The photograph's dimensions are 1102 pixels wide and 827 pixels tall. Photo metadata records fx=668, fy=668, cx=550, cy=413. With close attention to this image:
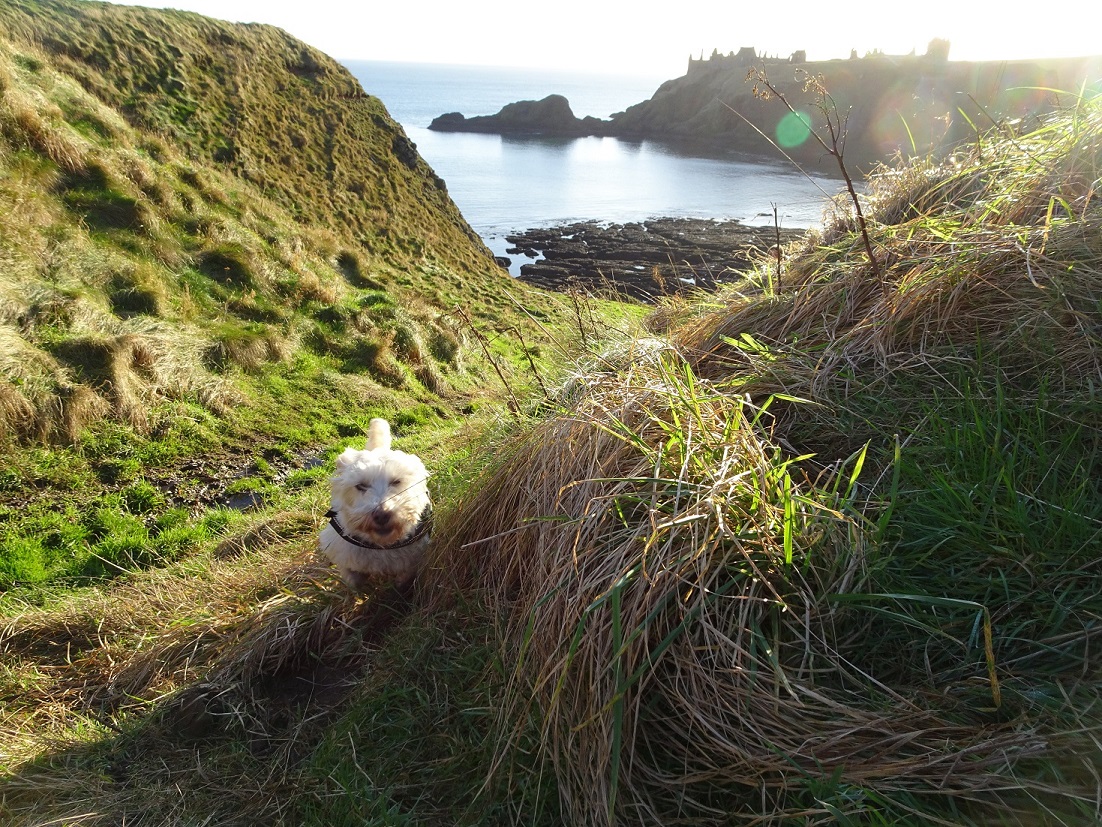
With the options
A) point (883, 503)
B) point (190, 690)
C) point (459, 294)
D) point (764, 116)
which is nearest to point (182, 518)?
point (190, 690)

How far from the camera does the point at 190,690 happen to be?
3043mm

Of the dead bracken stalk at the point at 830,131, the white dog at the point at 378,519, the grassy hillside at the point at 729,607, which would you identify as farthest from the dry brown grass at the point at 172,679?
the dead bracken stalk at the point at 830,131

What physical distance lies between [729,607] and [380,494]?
2.50 meters

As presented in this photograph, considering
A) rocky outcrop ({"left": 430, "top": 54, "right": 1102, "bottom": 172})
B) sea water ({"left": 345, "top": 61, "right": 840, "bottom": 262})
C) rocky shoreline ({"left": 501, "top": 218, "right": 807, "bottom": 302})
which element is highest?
rocky outcrop ({"left": 430, "top": 54, "right": 1102, "bottom": 172})

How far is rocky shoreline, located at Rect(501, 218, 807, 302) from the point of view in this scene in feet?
102

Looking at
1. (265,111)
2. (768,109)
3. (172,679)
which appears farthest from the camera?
(768,109)

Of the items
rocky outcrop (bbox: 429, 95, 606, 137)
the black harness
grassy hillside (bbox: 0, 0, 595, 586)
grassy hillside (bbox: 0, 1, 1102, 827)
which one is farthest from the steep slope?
rocky outcrop (bbox: 429, 95, 606, 137)

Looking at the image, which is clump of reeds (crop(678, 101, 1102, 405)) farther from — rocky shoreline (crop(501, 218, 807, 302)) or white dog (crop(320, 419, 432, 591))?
rocky shoreline (crop(501, 218, 807, 302))

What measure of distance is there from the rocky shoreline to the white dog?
24.1 meters

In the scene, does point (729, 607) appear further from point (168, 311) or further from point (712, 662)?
point (168, 311)

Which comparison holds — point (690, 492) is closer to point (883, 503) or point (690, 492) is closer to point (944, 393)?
point (883, 503)

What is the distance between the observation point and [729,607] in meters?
1.98

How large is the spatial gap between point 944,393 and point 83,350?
8860 mm

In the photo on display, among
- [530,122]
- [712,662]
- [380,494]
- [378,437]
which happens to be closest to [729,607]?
[712,662]
